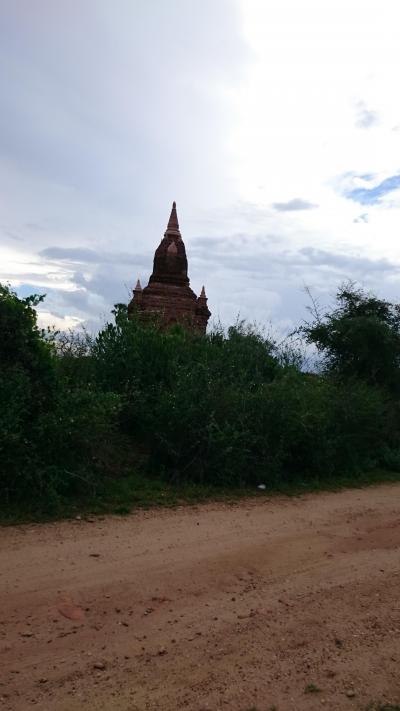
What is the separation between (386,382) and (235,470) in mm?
7625

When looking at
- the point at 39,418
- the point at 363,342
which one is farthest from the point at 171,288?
the point at 39,418

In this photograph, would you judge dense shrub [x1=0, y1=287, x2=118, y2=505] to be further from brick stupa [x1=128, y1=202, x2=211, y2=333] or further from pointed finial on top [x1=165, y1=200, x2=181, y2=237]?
pointed finial on top [x1=165, y1=200, x2=181, y2=237]

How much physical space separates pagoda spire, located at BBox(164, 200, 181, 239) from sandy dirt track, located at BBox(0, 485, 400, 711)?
22.2 metres

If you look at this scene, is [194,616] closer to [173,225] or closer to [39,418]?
[39,418]

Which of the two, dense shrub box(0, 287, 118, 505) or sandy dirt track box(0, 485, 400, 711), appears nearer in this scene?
sandy dirt track box(0, 485, 400, 711)

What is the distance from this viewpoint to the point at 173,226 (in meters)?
27.8

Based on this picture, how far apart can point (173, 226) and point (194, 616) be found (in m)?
25.1

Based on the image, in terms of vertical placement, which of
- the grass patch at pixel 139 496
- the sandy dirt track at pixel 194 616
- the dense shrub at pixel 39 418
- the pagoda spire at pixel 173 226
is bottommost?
the sandy dirt track at pixel 194 616

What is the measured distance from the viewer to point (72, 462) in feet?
23.4

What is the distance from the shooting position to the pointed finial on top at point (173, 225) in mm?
27391

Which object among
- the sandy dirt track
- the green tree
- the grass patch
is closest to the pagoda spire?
the green tree

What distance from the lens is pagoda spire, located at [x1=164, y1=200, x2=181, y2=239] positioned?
27359mm

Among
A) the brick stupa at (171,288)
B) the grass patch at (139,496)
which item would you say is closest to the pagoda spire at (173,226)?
the brick stupa at (171,288)

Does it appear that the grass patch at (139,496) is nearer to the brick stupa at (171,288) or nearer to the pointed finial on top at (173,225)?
the brick stupa at (171,288)
